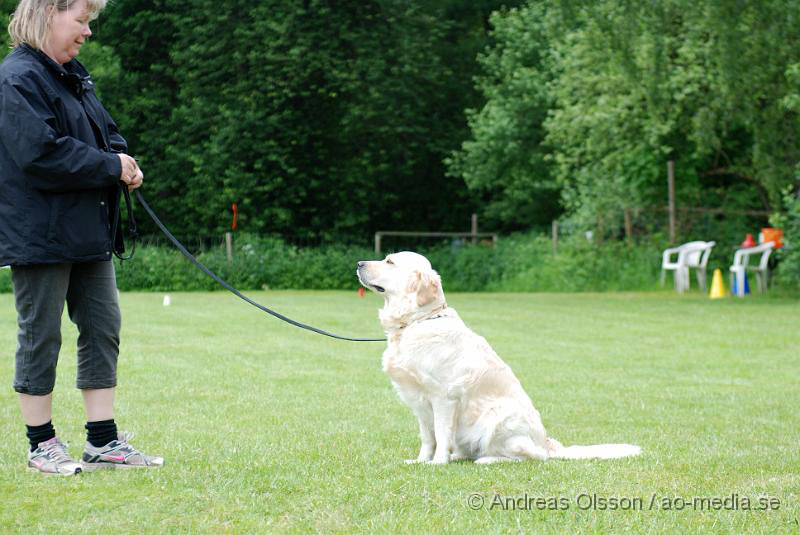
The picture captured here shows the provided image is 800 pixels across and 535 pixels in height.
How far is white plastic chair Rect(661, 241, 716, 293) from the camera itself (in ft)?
73.8

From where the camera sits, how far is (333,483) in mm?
4496

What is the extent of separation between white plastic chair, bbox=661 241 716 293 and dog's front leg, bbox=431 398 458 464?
18.3m

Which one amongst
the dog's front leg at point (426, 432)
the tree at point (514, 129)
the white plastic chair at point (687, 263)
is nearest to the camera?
the dog's front leg at point (426, 432)

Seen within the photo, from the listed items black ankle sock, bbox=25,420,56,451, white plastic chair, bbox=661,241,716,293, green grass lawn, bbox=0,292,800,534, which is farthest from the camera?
white plastic chair, bbox=661,241,716,293

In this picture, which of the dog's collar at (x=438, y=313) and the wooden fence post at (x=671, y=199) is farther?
the wooden fence post at (x=671, y=199)

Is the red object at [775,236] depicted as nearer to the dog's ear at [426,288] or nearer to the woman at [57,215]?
the dog's ear at [426,288]

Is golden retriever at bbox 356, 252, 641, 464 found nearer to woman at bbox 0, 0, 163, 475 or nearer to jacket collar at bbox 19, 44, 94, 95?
woman at bbox 0, 0, 163, 475

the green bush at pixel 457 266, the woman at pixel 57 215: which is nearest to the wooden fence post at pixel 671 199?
the green bush at pixel 457 266

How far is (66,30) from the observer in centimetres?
455

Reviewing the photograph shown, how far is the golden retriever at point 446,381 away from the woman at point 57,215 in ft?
4.45

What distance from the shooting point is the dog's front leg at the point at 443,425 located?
5180mm

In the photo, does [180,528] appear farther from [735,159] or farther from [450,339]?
[735,159]

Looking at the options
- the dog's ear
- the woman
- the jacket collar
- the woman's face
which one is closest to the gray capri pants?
the woman

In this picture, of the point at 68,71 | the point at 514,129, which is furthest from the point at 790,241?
the point at 68,71
